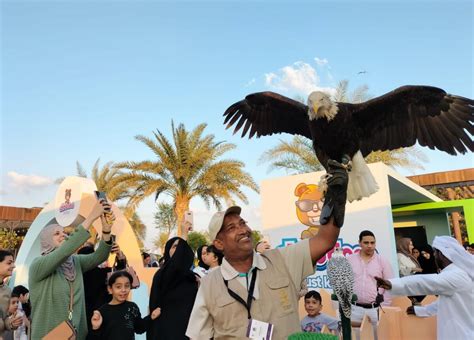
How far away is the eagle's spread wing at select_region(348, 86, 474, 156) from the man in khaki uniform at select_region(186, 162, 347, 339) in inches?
84.1

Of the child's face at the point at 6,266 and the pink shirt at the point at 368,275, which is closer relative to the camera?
the child's face at the point at 6,266

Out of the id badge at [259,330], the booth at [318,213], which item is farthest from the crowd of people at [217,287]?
the booth at [318,213]

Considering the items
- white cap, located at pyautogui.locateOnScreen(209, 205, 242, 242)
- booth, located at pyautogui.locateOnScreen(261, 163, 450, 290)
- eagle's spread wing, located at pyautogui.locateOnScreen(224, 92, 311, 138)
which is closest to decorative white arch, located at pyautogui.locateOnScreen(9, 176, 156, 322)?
booth, located at pyautogui.locateOnScreen(261, 163, 450, 290)

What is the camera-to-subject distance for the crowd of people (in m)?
1.64

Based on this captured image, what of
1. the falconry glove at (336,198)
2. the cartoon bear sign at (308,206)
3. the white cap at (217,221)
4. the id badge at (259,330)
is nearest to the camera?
the id badge at (259,330)

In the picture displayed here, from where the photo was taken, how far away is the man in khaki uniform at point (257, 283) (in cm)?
A: 160

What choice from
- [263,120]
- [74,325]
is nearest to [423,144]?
[263,120]

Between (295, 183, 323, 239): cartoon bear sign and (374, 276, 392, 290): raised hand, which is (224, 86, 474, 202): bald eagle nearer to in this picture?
(374, 276, 392, 290): raised hand

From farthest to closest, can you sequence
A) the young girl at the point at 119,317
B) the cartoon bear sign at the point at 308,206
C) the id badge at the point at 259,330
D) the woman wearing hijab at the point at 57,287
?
1. the cartoon bear sign at the point at 308,206
2. the young girl at the point at 119,317
3. the woman wearing hijab at the point at 57,287
4. the id badge at the point at 259,330

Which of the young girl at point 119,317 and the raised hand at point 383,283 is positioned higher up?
the raised hand at point 383,283

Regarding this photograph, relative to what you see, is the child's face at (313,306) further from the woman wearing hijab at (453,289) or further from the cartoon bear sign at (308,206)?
the cartoon bear sign at (308,206)

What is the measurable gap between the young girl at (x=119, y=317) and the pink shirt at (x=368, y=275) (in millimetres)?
2402

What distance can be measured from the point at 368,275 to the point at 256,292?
116 inches

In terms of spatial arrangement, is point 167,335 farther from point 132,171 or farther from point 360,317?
point 132,171
